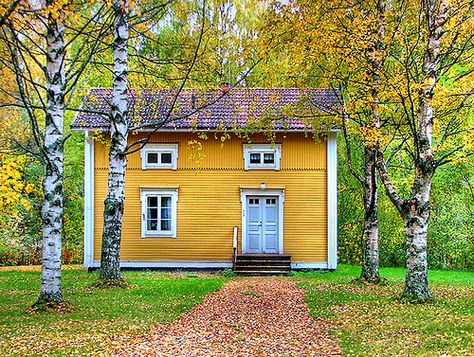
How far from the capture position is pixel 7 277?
1683 centimetres

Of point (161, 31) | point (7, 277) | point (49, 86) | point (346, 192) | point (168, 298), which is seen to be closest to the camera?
point (49, 86)

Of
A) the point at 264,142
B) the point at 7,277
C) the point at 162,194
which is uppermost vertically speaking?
the point at 264,142

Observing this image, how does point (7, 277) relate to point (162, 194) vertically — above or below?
below

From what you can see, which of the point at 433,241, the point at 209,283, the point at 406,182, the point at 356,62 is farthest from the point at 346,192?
the point at 356,62

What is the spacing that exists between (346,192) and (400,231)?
322cm

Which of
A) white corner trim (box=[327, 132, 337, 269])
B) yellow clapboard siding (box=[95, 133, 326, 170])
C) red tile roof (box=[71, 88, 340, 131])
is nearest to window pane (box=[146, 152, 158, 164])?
yellow clapboard siding (box=[95, 133, 326, 170])

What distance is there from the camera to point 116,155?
13469 millimetres

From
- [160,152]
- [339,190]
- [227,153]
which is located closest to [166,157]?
[160,152]

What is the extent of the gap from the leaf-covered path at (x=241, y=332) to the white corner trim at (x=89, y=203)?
8.74m

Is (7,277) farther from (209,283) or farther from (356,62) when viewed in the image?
(356,62)

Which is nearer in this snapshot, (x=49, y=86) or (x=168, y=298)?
(x=49, y=86)

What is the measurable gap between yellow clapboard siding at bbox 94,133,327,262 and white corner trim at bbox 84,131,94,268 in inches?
7.4

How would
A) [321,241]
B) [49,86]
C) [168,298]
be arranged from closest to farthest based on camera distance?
[49,86], [168,298], [321,241]

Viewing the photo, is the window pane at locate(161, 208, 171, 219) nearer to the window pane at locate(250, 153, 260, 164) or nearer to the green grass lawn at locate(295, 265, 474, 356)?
the window pane at locate(250, 153, 260, 164)
